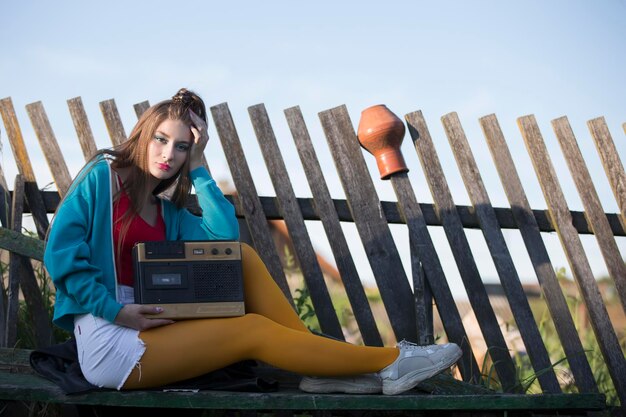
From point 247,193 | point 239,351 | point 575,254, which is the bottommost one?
point 575,254

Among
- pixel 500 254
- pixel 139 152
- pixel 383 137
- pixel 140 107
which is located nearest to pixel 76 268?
pixel 139 152

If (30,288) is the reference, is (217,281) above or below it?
below

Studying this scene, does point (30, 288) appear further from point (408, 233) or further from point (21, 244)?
point (408, 233)

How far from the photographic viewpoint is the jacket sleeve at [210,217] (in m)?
3.12

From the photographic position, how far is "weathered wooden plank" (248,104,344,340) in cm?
395

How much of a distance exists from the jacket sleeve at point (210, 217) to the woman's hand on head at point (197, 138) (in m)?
0.03

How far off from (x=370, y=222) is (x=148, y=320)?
1704mm

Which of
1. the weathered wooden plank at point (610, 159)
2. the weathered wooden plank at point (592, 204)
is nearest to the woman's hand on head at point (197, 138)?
the weathered wooden plank at point (592, 204)

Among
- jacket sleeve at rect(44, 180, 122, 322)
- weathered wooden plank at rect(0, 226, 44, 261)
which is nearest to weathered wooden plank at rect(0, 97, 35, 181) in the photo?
weathered wooden plank at rect(0, 226, 44, 261)

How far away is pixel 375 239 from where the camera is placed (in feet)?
13.3

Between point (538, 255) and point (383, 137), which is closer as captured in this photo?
point (383, 137)

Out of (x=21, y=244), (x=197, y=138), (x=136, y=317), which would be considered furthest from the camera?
(x=21, y=244)

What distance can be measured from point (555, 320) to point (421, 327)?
773 millimetres

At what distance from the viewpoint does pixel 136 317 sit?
2602 mm
